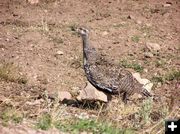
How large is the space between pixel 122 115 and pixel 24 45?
16.7ft

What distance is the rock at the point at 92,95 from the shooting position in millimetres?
11148

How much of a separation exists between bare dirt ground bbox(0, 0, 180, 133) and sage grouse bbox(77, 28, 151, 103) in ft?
0.84

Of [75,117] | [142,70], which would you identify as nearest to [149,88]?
[142,70]

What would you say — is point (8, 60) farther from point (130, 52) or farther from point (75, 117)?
point (75, 117)

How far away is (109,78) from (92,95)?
0.63 metres

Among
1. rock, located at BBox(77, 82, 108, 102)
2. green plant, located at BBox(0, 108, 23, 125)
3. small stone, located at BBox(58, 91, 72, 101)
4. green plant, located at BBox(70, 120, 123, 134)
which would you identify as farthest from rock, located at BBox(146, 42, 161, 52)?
green plant, located at BBox(0, 108, 23, 125)

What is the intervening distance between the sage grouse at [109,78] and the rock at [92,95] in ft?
1.44

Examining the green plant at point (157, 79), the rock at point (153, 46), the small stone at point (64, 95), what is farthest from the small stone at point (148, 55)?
the small stone at point (64, 95)

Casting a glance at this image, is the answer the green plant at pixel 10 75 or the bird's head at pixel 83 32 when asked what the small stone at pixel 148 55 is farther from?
the green plant at pixel 10 75

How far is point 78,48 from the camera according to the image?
564 inches

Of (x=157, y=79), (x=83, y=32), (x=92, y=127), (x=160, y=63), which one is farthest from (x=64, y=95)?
(x=160, y=63)

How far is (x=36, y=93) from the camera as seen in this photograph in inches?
439

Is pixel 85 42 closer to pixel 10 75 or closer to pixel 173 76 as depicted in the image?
pixel 10 75

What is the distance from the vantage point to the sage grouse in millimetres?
10695
